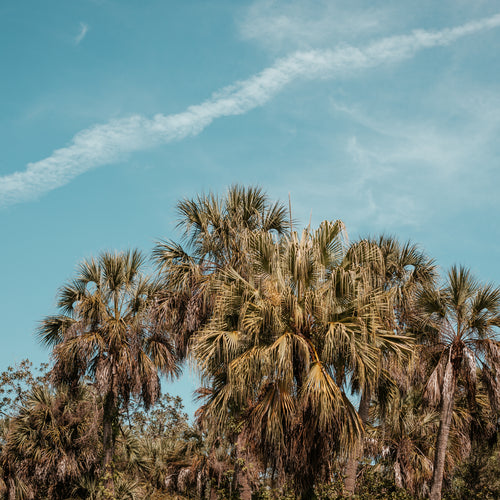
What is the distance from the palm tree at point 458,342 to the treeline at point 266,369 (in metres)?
0.04

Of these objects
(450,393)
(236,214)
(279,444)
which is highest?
(236,214)

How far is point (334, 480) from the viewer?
16.1 meters

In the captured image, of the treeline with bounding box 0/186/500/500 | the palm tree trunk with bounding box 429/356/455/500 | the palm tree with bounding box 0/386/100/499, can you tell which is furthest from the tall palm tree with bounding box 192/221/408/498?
the palm tree with bounding box 0/386/100/499

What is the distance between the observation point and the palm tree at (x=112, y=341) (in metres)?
18.5

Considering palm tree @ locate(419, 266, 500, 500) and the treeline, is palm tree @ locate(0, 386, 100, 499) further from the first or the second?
palm tree @ locate(419, 266, 500, 500)

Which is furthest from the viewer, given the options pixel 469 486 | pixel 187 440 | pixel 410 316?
pixel 469 486

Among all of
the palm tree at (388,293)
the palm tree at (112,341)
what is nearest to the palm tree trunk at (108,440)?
the palm tree at (112,341)

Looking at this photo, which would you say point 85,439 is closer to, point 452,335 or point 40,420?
point 40,420

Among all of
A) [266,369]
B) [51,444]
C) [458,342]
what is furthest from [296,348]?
[51,444]

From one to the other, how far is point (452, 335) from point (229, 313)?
6.44 metres

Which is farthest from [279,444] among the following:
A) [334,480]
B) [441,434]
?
[441,434]

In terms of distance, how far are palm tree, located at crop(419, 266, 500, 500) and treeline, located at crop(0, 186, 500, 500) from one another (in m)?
0.04

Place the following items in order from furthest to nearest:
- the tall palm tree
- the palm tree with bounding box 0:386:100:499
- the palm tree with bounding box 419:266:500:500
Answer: the palm tree with bounding box 0:386:100:499
the palm tree with bounding box 419:266:500:500
the tall palm tree

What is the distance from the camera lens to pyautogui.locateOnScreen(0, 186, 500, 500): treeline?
12.1 m
